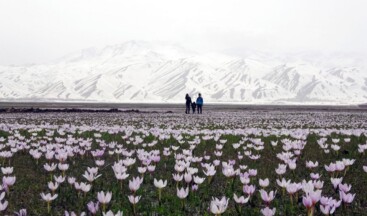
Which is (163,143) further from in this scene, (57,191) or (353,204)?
(353,204)

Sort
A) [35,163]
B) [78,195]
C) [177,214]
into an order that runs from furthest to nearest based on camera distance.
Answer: [35,163] → [78,195] → [177,214]

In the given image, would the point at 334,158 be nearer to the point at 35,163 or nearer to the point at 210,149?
the point at 210,149

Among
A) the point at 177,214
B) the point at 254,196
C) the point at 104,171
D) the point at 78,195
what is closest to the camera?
the point at 177,214

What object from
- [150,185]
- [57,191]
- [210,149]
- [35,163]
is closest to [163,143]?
[210,149]

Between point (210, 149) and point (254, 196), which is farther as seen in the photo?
point (210, 149)

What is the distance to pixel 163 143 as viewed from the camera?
11.9 meters

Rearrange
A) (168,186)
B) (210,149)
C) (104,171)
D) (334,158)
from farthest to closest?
(210,149) → (334,158) → (104,171) → (168,186)

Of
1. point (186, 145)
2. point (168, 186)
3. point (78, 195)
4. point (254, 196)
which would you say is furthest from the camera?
point (186, 145)

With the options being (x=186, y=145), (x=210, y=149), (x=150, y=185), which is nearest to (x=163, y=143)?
(x=186, y=145)

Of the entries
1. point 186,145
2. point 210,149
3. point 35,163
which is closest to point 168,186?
point 35,163

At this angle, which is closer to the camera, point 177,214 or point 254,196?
point 177,214

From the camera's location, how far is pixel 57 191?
19.3ft

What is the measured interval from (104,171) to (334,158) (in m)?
5.14

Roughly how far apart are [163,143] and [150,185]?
5.29 metres
